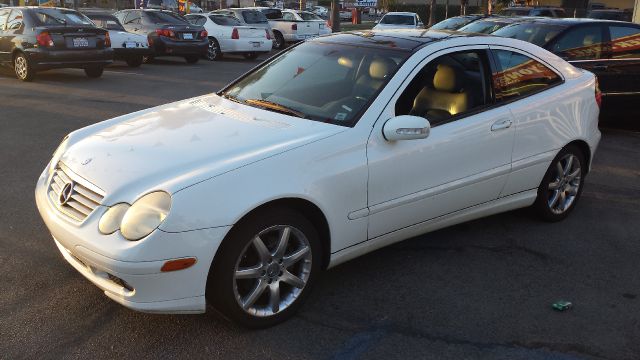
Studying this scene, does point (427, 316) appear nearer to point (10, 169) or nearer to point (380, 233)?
point (380, 233)

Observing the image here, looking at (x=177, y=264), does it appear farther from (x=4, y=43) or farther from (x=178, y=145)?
(x=4, y=43)

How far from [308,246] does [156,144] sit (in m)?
1.07

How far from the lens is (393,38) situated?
4.41m

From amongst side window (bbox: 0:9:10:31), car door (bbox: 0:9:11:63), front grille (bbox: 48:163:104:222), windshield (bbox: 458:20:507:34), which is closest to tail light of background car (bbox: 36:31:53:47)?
car door (bbox: 0:9:11:63)

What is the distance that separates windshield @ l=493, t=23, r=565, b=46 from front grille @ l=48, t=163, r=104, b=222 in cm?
669

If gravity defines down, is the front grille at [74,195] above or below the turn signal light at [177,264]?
above

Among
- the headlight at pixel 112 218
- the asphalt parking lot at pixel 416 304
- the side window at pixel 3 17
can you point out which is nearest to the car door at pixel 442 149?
the asphalt parking lot at pixel 416 304

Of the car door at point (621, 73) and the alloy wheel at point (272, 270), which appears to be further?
the car door at point (621, 73)

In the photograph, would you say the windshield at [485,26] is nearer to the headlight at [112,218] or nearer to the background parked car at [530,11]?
the headlight at [112,218]

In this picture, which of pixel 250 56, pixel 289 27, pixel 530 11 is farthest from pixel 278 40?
→ pixel 530 11

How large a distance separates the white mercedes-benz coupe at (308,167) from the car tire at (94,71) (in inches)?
373

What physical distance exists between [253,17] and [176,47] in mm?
3654

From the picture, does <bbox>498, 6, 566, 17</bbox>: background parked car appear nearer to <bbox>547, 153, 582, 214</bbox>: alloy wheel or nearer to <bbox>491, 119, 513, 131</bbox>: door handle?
<bbox>547, 153, 582, 214</bbox>: alloy wheel

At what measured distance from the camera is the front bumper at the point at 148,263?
2.85 m
